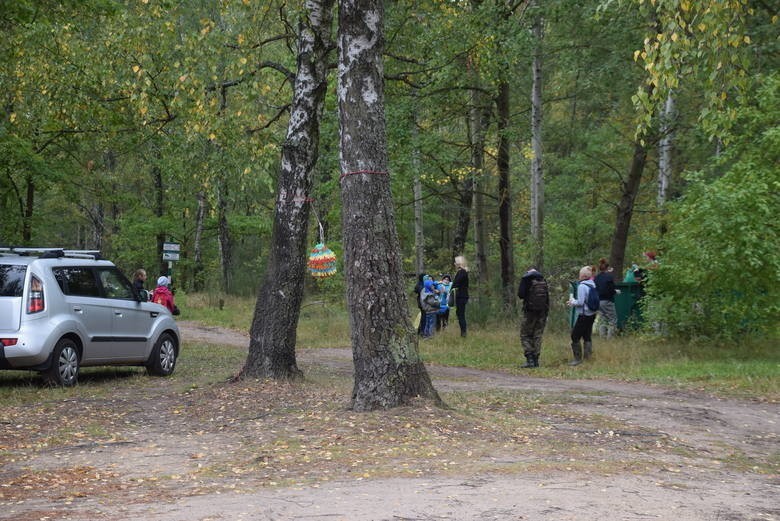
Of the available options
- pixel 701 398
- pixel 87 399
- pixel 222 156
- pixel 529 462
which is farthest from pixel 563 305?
pixel 529 462

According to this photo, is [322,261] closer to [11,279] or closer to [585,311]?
[585,311]

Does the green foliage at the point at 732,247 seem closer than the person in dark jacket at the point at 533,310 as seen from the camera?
Yes

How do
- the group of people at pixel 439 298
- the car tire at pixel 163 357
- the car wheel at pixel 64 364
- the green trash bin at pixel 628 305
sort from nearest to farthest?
the car wheel at pixel 64 364, the car tire at pixel 163 357, the green trash bin at pixel 628 305, the group of people at pixel 439 298

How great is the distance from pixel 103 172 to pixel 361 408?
31.8 meters

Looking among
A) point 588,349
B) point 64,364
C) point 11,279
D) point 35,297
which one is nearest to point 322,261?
point 64,364

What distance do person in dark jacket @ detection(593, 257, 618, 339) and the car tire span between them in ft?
28.9

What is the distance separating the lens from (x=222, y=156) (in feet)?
39.9

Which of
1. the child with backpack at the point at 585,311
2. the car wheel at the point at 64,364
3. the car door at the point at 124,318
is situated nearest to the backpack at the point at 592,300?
the child with backpack at the point at 585,311

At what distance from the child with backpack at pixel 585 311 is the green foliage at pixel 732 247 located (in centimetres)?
168

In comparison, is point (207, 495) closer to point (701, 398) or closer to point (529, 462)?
point (529, 462)

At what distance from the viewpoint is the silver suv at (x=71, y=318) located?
11203 millimetres

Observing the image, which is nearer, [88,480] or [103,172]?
[88,480]

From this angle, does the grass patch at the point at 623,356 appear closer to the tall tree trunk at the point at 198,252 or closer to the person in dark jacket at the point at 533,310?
the person in dark jacket at the point at 533,310

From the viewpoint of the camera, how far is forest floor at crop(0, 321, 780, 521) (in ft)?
18.8
